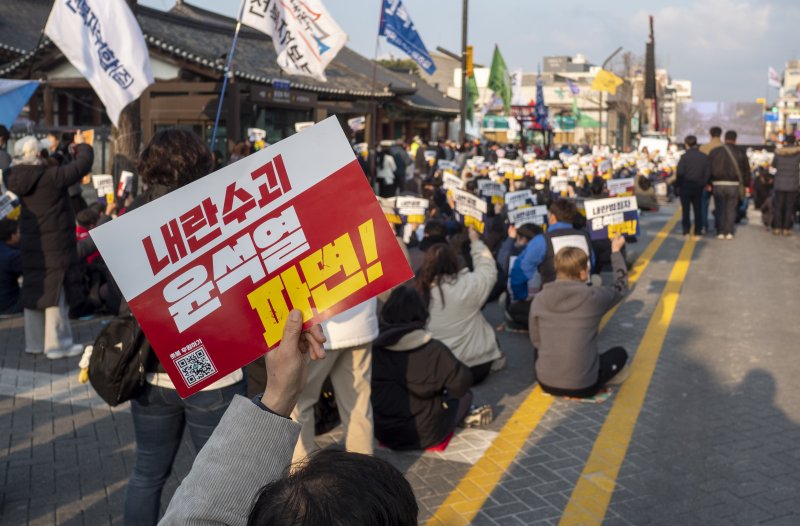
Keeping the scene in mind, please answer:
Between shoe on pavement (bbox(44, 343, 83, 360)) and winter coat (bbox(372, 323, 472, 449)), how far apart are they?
3056 millimetres

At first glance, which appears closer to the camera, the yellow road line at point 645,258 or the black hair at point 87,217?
A: the black hair at point 87,217

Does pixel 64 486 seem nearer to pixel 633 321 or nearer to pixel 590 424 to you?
pixel 590 424

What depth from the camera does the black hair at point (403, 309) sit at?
16.1 feet

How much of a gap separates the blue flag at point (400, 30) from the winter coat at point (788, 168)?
25.0ft

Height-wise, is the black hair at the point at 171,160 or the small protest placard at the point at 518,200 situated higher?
the black hair at the point at 171,160

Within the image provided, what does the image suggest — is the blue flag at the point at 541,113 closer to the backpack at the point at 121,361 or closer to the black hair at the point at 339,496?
the backpack at the point at 121,361

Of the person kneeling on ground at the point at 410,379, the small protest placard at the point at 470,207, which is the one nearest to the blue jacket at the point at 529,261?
the small protest placard at the point at 470,207

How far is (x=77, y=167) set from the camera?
639 cm

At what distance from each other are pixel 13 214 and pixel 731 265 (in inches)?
359

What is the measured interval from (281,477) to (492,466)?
11.0 feet

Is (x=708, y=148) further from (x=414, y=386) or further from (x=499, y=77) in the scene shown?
(x=499, y=77)

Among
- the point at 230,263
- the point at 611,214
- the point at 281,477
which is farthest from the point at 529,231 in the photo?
the point at 281,477

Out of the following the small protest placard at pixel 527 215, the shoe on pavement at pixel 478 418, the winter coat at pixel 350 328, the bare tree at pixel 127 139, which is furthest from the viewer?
the bare tree at pixel 127 139

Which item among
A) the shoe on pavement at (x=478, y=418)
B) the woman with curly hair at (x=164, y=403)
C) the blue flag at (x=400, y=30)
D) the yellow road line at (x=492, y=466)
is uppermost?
the blue flag at (x=400, y=30)
